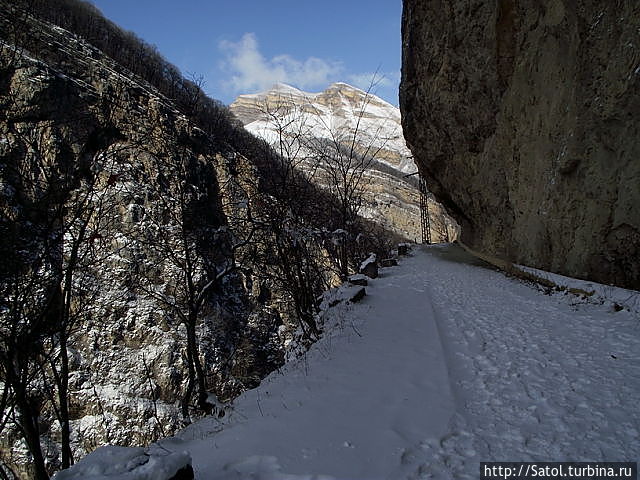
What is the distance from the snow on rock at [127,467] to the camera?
2139 mm

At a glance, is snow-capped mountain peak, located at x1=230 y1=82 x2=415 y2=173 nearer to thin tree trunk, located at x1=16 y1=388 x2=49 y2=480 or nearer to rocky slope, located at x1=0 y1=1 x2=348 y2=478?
rocky slope, located at x1=0 y1=1 x2=348 y2=478

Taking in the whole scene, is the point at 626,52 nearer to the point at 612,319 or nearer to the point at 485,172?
the point at 612,319

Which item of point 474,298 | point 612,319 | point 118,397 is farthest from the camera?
point 118,397

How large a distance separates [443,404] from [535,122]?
10.0 m

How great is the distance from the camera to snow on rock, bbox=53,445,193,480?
2.14 meters

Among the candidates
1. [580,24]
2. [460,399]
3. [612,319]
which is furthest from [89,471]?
[580,24]

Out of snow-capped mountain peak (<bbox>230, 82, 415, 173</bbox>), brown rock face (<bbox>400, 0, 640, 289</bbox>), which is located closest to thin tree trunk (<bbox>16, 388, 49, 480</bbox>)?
snow-capped mountain peak (<bbox>230, 82, 415, 173</bbox>)

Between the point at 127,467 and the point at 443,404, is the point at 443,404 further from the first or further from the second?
the point at 127,467

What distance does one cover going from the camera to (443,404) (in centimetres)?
345

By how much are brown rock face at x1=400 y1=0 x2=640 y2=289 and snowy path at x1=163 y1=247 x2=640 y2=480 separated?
246 centimetres

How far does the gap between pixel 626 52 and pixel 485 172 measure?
8.91 m

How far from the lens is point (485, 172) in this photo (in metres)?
14.8

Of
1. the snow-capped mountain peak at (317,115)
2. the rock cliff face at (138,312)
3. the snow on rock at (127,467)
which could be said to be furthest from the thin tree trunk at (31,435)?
the snow-capped mountain peak at (317,115)

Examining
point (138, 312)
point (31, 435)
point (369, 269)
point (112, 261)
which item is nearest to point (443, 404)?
point (31, 435)
